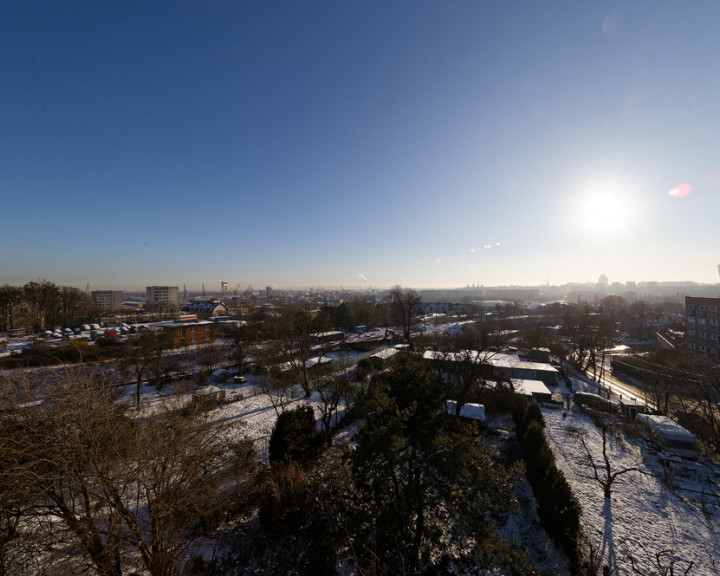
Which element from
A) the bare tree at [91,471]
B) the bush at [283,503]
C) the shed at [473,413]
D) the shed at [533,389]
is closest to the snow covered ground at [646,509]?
the shed at [473,413]

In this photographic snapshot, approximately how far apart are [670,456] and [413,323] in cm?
3371

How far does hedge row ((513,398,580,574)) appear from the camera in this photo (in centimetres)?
712

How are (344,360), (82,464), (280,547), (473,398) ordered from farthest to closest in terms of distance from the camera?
(344,360)
(473,398)
(280,547)
(82,464)

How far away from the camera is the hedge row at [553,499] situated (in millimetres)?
7117

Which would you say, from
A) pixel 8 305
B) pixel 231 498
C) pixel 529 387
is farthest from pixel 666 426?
pixel 8 305

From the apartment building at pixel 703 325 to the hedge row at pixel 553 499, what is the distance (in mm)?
33970

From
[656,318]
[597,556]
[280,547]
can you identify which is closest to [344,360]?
[280,547]

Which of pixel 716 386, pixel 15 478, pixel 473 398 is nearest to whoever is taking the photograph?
pixel 15 478

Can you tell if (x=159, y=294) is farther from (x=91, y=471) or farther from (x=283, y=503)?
(x=91, y=471)

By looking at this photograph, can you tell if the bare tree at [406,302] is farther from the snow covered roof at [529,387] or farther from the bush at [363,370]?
the snow covered roof at [529,387]

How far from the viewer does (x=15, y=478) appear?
445 cm

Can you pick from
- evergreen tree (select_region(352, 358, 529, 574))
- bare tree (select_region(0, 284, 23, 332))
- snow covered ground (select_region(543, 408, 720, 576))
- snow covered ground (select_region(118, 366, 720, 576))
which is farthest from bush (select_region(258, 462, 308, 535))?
bare tree (select_region(0, 284, 23, 332))

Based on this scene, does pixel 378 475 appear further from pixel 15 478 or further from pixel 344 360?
pixel 344 360

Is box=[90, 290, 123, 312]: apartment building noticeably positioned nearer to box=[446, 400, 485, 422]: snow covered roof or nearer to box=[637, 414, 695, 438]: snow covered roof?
box=[446, 400, 485, 422]: snow covered roof
